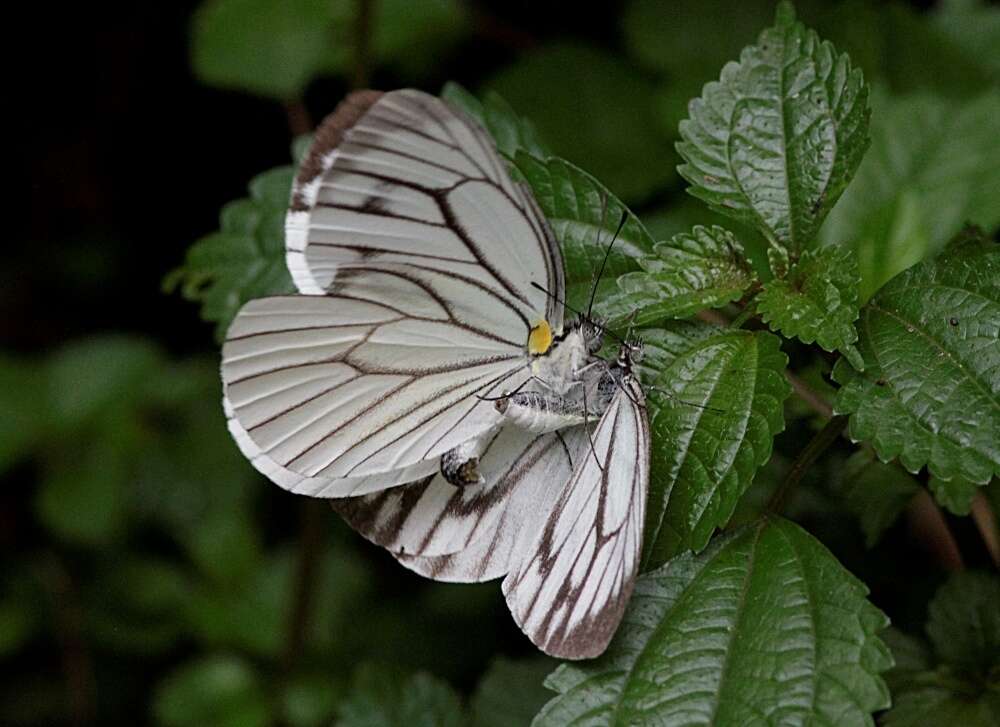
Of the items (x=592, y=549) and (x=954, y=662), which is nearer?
(x=592, y=549)

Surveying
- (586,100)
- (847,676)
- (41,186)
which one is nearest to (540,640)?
(847,676)

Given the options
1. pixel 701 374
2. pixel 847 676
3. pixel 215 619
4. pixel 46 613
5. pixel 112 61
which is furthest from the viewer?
pixel 112 61

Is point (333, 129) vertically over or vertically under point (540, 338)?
over

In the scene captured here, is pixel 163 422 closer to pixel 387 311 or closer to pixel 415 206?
pixel 387 311

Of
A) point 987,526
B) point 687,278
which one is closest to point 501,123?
point 687,278

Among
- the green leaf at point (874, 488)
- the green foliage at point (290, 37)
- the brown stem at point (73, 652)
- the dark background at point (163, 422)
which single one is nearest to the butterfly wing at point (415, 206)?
the green leaf at point (874, 488)

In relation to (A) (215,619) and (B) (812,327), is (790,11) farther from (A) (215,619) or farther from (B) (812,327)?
(A) (215,619)

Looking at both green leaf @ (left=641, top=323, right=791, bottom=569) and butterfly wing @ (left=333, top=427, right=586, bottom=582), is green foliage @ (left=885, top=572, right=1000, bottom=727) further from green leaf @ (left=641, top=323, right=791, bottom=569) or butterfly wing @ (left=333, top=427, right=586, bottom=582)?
butterfly wing @ (left=333, top=427, right=586, bottom=582)
